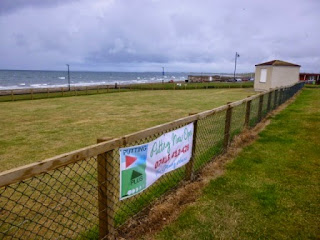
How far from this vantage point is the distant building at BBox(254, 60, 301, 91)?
28.7 meters

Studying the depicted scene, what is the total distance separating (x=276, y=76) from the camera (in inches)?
1141

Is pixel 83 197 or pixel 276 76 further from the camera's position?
pixel 276 76

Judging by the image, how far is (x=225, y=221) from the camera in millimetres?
3689

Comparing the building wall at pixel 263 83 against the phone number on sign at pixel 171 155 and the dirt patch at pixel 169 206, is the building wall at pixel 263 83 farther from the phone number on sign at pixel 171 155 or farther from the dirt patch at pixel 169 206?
the phone number on sign at pixel 171 155

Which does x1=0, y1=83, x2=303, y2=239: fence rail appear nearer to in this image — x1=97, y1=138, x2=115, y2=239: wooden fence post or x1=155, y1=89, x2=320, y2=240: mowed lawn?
x1=97, y1=138, x2=115, y2=239: wooden fence post

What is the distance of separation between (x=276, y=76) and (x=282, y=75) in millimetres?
1086

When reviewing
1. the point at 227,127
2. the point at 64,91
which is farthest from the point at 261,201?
the point at 64,91

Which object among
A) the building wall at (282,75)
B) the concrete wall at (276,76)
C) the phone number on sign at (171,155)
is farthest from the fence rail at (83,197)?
the building wall at (282,75)

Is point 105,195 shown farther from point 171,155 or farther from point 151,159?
point 171,155

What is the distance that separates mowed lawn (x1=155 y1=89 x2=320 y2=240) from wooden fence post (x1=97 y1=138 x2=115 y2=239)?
66cm

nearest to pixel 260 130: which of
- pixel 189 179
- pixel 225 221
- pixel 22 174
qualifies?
pixel 189 179

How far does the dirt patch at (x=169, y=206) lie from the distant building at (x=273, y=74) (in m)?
25.6

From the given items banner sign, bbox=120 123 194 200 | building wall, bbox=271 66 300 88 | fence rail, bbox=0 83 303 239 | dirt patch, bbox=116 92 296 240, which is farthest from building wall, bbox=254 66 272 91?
banner sign, bbox=120 123 194 200

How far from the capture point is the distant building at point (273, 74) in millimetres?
28734
